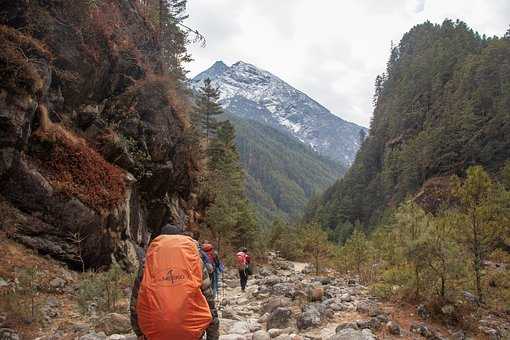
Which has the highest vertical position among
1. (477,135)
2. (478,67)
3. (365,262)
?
(478,67)

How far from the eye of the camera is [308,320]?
10758 millimetres

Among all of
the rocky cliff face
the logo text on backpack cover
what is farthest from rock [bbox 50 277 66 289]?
the logo text on backpack cover

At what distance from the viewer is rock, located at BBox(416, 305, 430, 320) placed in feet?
41.6

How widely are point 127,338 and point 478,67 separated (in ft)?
293

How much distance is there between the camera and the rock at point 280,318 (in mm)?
10922

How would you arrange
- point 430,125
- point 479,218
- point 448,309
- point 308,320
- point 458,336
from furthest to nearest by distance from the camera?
point 430,125, point 479,218, point 448,309, point 458,336, point 308,320

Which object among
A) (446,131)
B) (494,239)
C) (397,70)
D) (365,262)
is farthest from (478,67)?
(494,239)

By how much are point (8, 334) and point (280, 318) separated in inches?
249

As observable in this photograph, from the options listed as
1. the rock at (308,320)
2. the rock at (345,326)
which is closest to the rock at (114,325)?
the rock at (308,320)

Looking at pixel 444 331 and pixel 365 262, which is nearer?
pixel 444 331

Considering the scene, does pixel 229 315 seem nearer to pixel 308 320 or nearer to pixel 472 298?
pixel 308 320

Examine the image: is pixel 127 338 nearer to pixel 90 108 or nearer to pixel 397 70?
pixel 90 108

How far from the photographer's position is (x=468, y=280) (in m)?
13.3

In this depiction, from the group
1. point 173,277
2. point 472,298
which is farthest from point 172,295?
point 472,298
